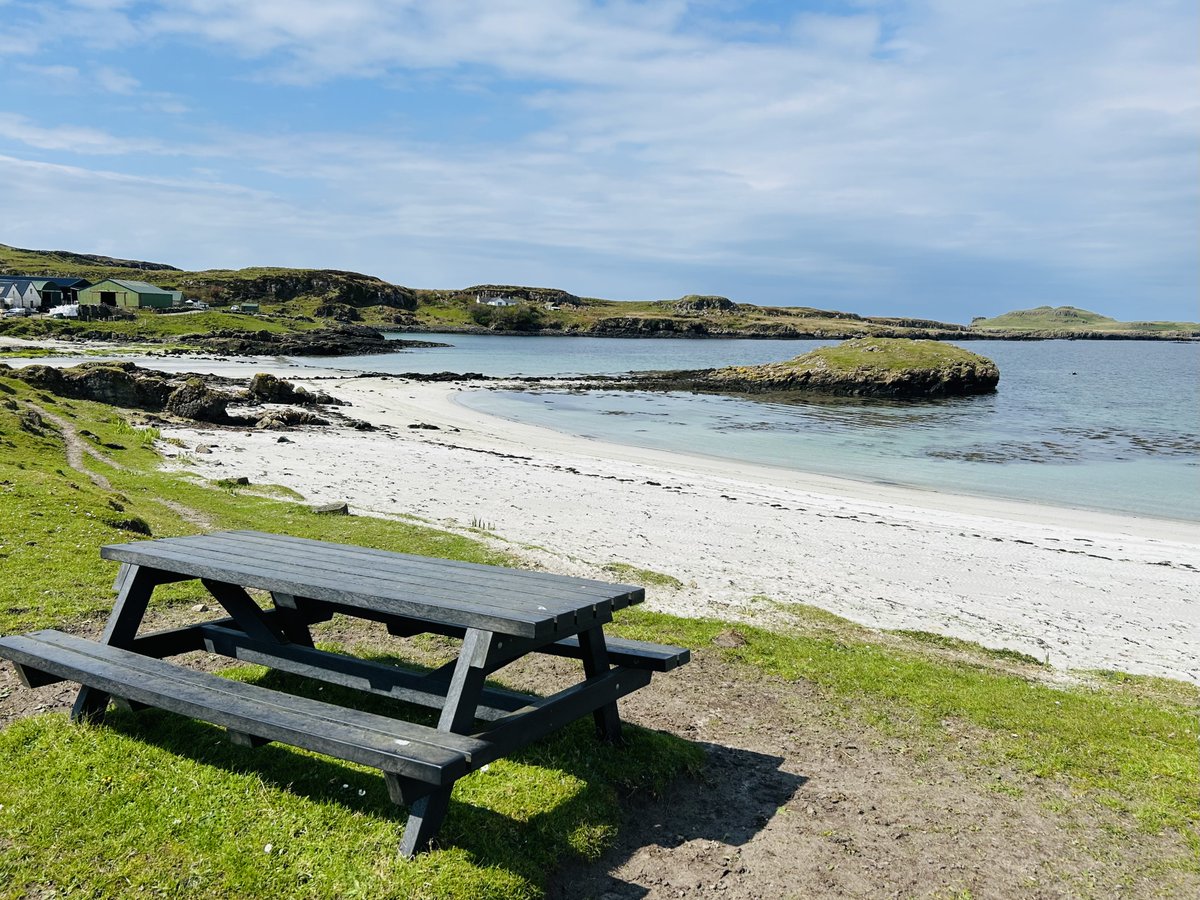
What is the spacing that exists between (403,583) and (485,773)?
146 cm

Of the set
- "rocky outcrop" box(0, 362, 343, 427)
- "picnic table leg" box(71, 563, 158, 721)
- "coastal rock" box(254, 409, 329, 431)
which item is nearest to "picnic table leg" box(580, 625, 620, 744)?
"picnic table leg" box(71, 563, 158, 721)

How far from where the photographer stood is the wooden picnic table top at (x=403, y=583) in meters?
4.95

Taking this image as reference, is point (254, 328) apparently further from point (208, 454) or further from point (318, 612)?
point (318, 612)

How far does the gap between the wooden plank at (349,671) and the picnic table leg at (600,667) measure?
0.56 meters

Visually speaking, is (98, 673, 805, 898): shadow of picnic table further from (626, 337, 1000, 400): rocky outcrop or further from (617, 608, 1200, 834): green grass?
(626, 337, 1000, 400): rocky outcrop

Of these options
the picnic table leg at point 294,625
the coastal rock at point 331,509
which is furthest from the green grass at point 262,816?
the coastal rock at point 331,509

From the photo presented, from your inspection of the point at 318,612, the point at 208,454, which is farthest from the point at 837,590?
the point at 208,454

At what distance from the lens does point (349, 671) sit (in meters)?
6.51

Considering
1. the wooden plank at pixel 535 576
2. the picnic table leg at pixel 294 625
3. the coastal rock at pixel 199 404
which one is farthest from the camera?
the coastal rock at pixel 199 404

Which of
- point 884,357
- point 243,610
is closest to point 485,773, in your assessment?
point 243,610

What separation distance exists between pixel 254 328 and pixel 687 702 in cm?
12245

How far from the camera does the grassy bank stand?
14.5 feet

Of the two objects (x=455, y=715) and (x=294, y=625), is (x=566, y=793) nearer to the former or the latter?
(x=455, y=715)

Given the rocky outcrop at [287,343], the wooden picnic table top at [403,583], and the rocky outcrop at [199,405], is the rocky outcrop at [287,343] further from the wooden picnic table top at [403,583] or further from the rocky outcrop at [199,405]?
the wooden picnic table top at [403,583]
